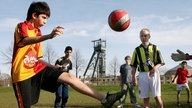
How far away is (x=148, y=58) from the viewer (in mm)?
7816

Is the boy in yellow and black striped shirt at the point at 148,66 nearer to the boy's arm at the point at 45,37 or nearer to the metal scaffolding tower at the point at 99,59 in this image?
the boy's arm at the point at 45,37

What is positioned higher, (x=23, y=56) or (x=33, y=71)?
(x=23, y=56)

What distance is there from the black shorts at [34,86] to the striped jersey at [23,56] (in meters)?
0.09

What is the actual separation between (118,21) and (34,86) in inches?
123

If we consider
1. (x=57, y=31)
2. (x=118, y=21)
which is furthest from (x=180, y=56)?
(x=57, y=31)

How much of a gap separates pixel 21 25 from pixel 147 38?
362 centimetres

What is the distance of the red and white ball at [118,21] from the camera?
7.61 meters

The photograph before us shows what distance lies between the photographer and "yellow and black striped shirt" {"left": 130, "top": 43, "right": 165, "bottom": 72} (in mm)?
7762

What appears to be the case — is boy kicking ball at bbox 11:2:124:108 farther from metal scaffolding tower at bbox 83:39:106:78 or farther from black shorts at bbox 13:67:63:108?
metal scaffolding tower at bbox 83:39:106:78

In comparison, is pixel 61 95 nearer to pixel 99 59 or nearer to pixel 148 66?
pixel 148 66

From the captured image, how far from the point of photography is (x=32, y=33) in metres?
5.12

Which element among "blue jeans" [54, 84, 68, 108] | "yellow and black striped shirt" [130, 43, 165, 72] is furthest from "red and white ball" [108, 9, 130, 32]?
"blue jeans" [54, 84, 68, 108]

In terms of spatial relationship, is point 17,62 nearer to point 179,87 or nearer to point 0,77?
point 179,87

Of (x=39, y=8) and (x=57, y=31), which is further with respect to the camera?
(x=39, y=8)
